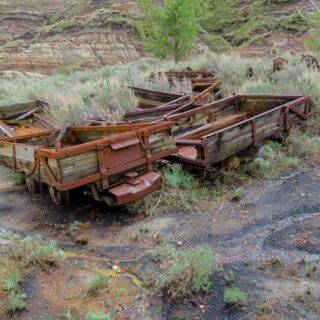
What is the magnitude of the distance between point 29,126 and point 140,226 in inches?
226

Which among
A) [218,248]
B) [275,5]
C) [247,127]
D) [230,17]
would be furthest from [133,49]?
[218,248]

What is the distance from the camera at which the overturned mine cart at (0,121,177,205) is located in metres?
4.06

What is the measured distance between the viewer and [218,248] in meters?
3.75

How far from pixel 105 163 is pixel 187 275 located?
1908mm

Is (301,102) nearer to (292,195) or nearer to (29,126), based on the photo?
(292,195)

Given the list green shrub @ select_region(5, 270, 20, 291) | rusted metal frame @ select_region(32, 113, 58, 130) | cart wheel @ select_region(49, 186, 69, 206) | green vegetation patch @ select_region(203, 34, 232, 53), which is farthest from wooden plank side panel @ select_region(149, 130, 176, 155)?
green vegetation patch @ select_region(203, 34, 232, 53)

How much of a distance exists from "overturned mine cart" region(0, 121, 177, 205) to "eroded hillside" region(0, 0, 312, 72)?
57.0ft

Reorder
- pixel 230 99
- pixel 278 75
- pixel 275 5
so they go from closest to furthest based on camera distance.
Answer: pixel 230 99, pixel 278 75, pixel 275 5

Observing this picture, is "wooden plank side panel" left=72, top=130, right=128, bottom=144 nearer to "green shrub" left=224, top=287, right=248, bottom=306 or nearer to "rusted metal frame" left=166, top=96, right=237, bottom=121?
"rusted metal frame" left=166, top=96, right=237, bottom=121

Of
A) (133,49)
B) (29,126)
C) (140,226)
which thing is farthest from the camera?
(133,49)

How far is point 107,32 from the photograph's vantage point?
2597 cm

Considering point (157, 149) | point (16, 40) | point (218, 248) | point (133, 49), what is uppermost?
point (16, 40)

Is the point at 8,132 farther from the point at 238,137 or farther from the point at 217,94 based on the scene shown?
the point at 217,94

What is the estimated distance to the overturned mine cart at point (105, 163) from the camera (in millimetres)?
4059
